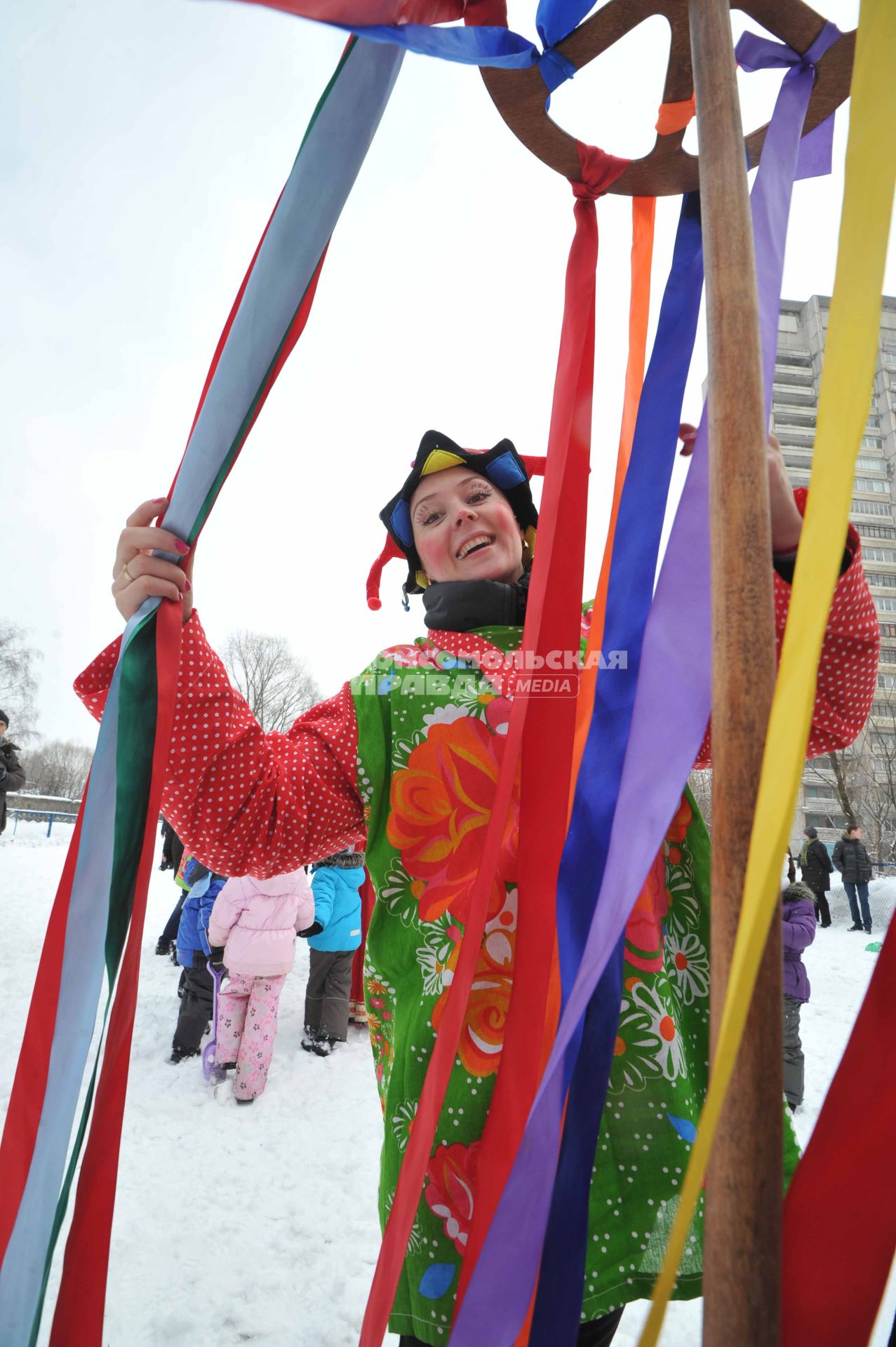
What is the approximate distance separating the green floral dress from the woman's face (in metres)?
0.27

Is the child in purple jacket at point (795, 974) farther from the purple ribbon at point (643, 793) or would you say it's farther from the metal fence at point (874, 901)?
the metal fence at point (874, 901)

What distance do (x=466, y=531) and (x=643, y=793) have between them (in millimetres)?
873

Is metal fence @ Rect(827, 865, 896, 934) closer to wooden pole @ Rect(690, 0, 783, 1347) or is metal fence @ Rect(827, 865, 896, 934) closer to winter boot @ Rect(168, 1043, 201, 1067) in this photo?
winter boot @ Rect(168, 1043, 201, 1067)

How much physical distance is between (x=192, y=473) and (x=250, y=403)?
109 mm

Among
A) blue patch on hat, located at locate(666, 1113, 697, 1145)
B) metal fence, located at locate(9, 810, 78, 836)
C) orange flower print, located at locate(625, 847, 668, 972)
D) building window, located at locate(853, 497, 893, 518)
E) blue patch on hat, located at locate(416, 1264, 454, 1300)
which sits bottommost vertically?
metal fence, located at locate(9, 810, 78, 836)

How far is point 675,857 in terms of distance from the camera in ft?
3.58

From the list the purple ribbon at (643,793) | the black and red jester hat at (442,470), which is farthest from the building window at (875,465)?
the purple ribbon at (643,793)

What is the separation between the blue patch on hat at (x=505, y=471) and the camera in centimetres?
153

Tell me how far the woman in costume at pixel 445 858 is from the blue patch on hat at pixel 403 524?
0.43 metres

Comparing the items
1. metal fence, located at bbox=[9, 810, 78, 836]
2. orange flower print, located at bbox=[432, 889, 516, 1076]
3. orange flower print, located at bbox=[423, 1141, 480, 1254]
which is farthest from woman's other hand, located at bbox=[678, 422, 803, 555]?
metal fence, located at bbox=[9, 810, 78, 836]

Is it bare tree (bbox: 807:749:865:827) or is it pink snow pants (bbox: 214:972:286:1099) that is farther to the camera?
bare tree (bbox: 807:749:865:827)

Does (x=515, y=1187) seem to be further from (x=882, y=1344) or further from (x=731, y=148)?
(x=731, y=148)

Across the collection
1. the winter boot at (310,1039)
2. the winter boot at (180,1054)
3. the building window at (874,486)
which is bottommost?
the winter boot at (310,1039)

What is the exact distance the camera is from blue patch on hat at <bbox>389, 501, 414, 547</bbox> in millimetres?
Result: 1580
